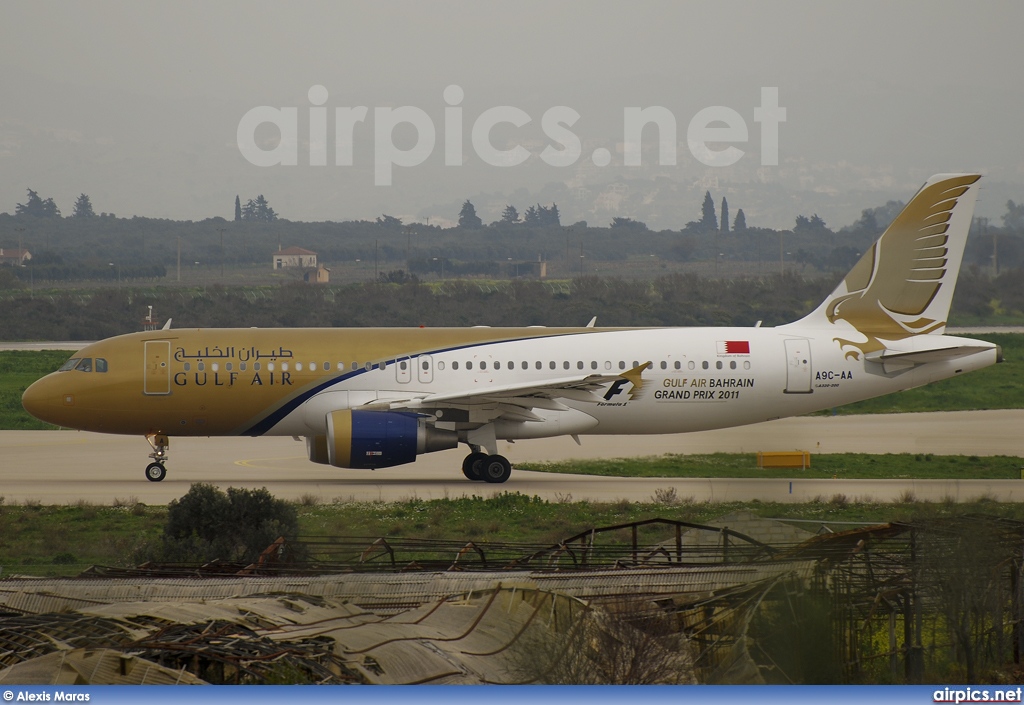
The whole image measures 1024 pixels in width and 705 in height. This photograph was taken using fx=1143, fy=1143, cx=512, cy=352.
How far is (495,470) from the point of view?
29.0m

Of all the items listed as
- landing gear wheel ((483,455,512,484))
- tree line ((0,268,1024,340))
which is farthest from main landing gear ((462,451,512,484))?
tree line ((0,268,1024,340))

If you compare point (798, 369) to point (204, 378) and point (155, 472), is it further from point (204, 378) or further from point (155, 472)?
point (155, 472)

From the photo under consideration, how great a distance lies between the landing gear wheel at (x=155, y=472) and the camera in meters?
29.4

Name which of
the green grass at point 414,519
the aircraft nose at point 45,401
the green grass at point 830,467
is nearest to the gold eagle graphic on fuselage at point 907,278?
the green grass at point 830,467

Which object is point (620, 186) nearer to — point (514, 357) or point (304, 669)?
point (514, 357)

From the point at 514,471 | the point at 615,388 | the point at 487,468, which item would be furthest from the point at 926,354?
the point at 487,468

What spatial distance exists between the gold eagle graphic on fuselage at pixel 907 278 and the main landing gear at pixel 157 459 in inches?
714

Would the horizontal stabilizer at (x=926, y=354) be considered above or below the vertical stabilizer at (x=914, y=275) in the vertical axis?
below

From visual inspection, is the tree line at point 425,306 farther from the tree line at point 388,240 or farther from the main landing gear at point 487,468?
the main landing gear at point 487,468

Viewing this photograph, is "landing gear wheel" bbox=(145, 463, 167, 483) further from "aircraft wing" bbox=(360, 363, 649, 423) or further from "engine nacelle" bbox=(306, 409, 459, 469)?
"aircraft wing" bbox=(360, 363, 649, 423)

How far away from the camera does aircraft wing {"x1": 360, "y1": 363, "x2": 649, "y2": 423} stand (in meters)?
27.7

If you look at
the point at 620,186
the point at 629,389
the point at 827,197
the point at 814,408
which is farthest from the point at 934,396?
the point at 620,186

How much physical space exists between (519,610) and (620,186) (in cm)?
7731

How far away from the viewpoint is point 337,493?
27.3 metres
